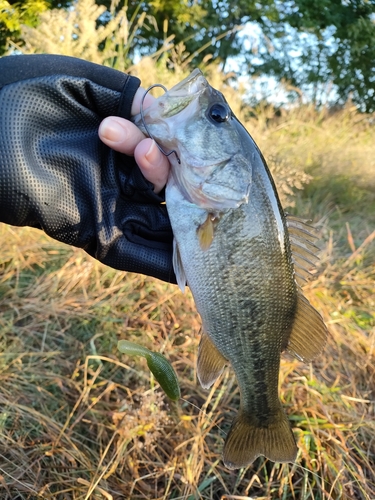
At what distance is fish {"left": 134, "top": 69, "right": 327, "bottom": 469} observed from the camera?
1637mm

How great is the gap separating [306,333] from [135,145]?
3.45 ft

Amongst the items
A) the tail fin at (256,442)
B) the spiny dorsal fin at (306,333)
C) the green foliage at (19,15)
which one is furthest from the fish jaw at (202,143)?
the green foliage at (19,15)

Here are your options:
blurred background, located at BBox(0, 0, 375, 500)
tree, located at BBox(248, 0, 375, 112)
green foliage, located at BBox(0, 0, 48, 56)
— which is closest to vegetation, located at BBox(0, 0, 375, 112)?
tree, located at BBox(248, 0, 375, 112)

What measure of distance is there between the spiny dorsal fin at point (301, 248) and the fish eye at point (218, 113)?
49 centimetres

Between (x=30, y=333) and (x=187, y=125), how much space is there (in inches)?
71.1

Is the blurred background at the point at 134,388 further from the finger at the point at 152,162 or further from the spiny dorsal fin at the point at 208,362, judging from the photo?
the finger at the point at 152,162

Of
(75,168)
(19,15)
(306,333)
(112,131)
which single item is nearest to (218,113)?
(112,131)

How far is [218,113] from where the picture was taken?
65.3 inches

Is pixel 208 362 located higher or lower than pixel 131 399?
higher

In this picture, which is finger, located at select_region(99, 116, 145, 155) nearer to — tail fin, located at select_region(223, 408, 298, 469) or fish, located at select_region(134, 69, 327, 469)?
fish, located at select_region(134, 69, 327, 469)

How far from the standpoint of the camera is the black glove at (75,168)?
161cm

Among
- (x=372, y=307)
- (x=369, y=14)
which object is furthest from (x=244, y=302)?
(x=369, y=14)

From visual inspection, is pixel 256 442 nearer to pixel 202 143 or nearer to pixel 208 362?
pixel 208 362

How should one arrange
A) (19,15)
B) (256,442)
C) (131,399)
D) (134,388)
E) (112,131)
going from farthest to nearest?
(19,15), (134,388), (131,399), (256,442), (112,131)
